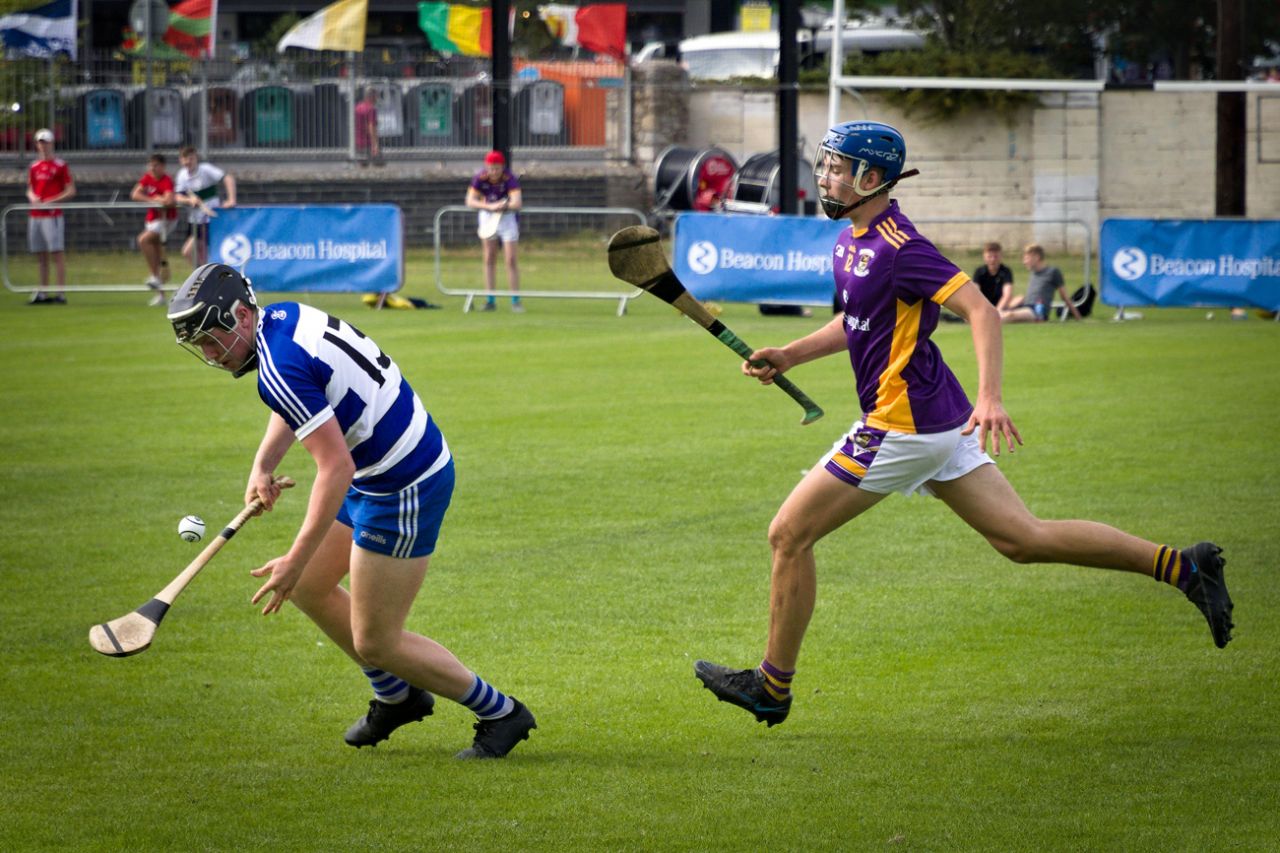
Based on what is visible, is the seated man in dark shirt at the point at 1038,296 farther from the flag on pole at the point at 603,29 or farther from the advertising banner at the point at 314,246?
the flag on pole at the point at 603,29

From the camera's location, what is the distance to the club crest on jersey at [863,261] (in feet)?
18.4

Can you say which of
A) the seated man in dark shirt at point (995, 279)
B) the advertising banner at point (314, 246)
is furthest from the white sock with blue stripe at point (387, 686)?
the advertising banner at point (314, 246)

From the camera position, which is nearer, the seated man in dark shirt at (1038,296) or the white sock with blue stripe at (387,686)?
the white sock with blue stripe at (387,686)

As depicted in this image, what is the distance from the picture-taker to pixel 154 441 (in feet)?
38.7

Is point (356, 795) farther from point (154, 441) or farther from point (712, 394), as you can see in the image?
point (712, 394)

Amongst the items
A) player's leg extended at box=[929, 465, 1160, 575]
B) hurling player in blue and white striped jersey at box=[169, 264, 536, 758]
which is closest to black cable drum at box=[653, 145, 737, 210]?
player's leg extended at box=[929, 465, 1160, 575]

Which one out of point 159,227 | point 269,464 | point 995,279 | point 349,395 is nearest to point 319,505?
point 349,395

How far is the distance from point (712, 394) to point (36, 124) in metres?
20.1

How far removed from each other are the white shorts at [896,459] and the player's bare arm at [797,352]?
0.45 m

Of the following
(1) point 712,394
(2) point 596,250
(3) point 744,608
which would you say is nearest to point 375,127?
(2) point 596,250

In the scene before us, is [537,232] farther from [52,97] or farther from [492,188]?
[52,97]

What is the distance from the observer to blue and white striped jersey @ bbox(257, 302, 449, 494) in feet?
16.5

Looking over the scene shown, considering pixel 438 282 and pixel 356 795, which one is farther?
pixel 438 282

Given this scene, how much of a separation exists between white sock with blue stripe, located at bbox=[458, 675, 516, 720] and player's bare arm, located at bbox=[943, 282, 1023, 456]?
5.96ft
